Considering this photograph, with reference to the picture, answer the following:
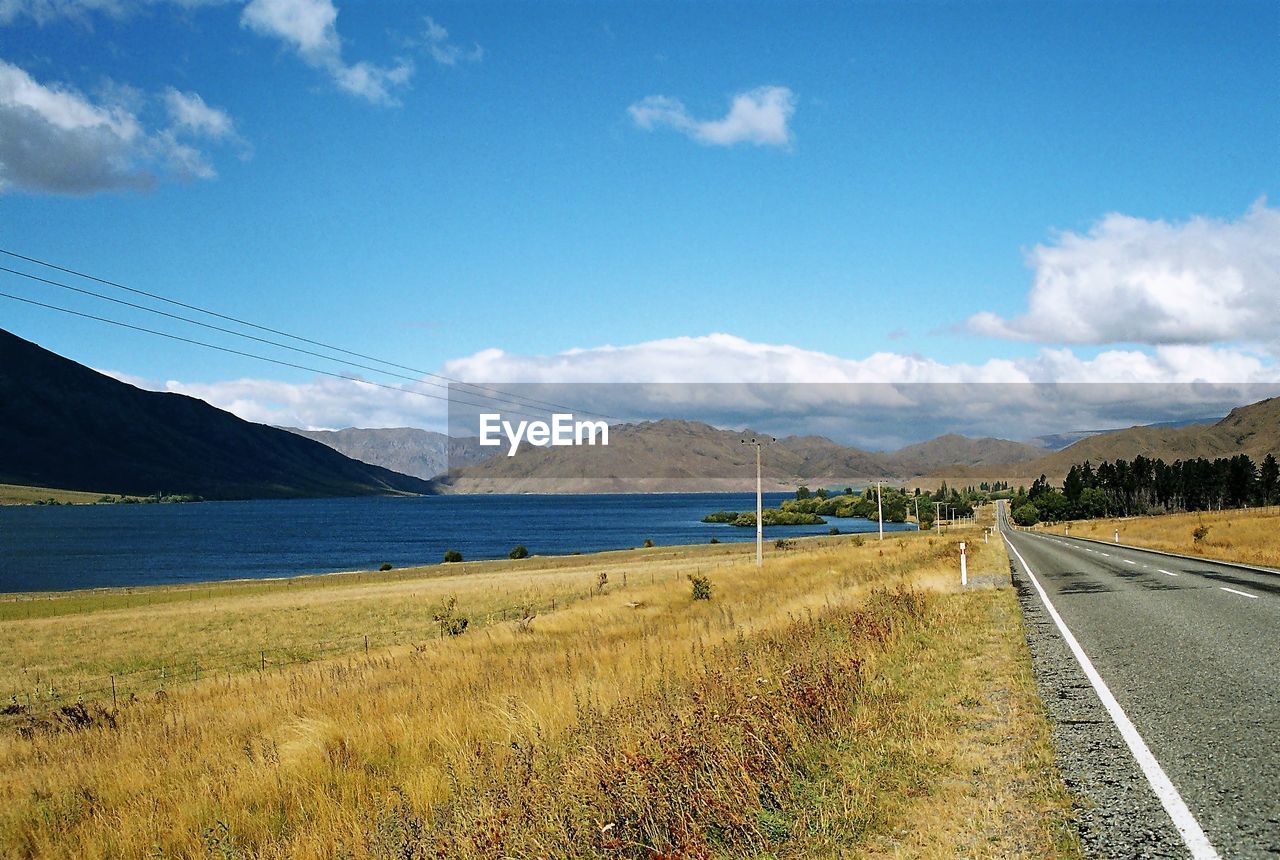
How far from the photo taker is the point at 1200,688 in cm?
875

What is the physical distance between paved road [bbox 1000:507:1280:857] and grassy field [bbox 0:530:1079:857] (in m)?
0.87

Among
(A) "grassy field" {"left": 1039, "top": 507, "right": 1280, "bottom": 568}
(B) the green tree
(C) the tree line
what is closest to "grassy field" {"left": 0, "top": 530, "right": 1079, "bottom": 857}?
(A) "grassy field" {"left": 1039, "top": 507, "right": 1280, "bottom": 568}

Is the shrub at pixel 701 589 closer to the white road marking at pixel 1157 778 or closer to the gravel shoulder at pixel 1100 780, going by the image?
the white road marking at pixel 1157 778

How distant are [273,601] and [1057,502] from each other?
184262 mm

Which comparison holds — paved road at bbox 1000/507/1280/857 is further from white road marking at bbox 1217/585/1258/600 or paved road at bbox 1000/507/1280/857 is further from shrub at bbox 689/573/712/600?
shrub at bbox 689/573/712/600

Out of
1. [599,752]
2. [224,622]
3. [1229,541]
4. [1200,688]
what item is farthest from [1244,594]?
[224,622]

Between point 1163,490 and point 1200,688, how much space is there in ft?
620

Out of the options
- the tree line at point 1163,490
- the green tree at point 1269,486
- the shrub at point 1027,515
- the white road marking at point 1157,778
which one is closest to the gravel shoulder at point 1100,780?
the white road marking at point 1157,778

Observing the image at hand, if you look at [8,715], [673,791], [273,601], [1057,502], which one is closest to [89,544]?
[273,601]

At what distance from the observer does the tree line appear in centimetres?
14800

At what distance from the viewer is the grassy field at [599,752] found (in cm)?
566

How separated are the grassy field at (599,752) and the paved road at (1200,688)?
87 centimetres

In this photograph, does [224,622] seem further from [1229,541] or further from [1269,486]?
[1269,486]

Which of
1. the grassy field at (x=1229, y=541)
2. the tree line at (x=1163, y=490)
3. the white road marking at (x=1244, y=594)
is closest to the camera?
the white road marking at (x=1244, y=594)
